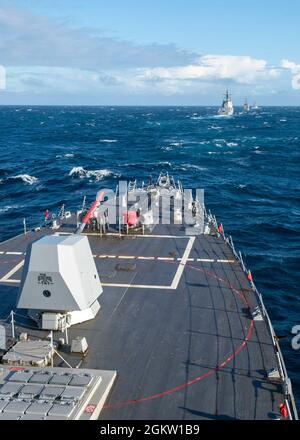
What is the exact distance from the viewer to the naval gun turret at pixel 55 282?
2372 centimetres

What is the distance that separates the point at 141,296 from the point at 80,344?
24.3 feet

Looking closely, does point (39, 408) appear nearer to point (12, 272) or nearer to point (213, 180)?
point (12, 272)

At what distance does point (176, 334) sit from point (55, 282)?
685 cm

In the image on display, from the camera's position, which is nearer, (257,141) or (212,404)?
Answer: (212,404)

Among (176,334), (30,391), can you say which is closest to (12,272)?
(176,334)

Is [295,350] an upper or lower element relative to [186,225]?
lower

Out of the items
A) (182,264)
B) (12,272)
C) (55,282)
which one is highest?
(55,282)

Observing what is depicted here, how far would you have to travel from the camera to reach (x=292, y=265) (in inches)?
1955

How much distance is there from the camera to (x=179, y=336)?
2442 cm

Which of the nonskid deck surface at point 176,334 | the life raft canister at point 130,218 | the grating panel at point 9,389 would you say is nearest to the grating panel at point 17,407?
the grating panel at point 9,389

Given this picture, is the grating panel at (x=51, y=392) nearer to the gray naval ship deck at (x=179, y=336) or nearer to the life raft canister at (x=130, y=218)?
the gray naval ship deck at (x=179, y=336)

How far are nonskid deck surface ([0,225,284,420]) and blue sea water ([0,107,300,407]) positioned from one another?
6.20 m

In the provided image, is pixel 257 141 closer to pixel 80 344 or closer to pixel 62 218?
pixel 62 218

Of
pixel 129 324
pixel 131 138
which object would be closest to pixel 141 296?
pixel 129 324
